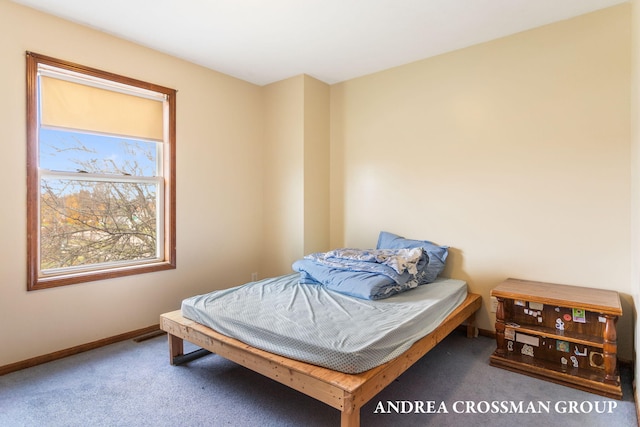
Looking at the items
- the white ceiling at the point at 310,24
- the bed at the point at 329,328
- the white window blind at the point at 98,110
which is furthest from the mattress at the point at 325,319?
the white ceiling at the point at 310,24

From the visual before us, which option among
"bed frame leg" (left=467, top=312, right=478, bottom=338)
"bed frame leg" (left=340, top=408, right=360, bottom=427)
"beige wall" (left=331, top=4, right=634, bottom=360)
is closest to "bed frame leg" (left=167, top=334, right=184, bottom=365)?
"bed frame leg" (left=340, top=408, right=360, bottom=427)

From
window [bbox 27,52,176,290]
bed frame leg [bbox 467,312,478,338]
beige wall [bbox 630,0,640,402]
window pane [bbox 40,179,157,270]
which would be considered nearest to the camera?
beige wall [bbox 630,0,640,402]

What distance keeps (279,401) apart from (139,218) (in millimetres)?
2081

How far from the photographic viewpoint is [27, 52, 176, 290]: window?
98.7 inches

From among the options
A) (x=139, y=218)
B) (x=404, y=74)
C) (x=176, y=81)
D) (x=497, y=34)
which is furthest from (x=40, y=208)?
(x=497, y=34)

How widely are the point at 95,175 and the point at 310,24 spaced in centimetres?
212

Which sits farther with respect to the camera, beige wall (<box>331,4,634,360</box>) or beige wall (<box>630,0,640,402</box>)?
beige wall (<box>331,4,634,360</box>)

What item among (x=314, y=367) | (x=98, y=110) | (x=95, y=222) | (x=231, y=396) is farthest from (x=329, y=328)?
(x=98, y=110)

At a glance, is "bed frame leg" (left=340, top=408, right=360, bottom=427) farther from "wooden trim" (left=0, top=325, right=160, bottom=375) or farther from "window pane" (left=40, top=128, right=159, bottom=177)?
"window pane" (left=40, top=128, right=159, bottom=177)

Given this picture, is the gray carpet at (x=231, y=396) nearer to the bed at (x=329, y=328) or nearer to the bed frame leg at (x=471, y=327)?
the bed at (x=329, y=328)

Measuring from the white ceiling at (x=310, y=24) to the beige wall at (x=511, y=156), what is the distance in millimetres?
222

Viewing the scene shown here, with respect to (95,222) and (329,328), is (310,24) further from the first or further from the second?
(95,222)

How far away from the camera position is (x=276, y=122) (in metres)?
3.91

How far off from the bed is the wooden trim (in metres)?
0.74
